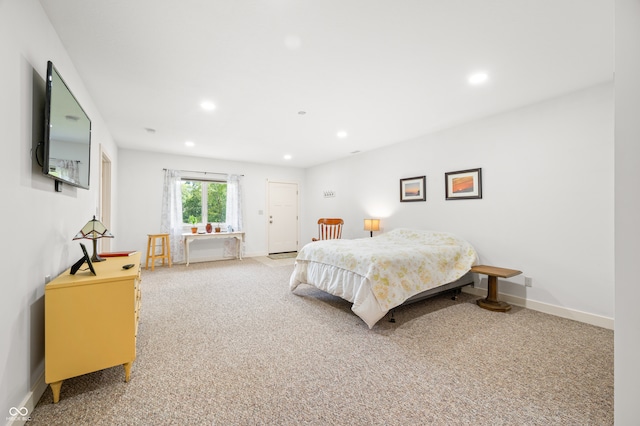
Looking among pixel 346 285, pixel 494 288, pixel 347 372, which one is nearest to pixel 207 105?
pixel 346 285

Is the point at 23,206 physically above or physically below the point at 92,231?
above

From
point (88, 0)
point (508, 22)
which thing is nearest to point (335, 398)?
Answer: point (508, 22)

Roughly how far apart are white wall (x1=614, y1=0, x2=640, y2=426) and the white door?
6.38 metres

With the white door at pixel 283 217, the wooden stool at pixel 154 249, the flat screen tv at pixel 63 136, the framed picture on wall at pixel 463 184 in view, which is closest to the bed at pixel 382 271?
the framed picture on wall at pixel 463 184

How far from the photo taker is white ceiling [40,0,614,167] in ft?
5.64

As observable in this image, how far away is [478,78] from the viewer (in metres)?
2.56

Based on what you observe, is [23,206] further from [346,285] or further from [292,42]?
[346,285]

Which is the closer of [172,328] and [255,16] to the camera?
[255,16]

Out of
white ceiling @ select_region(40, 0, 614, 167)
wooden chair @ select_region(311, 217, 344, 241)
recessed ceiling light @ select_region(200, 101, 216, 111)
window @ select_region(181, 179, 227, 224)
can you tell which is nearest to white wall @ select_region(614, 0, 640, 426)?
white ceiling @ select_region(40, 0, 614, 167)

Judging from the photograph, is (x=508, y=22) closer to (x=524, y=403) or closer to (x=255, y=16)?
(x=255, y=16)

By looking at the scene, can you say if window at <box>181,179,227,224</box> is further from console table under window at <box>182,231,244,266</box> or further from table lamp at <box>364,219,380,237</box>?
table lamp at <box>364,219,380,237</box>

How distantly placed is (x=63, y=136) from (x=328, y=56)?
81.2 inches

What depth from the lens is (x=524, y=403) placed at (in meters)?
1.57

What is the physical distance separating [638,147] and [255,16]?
2.15 m
